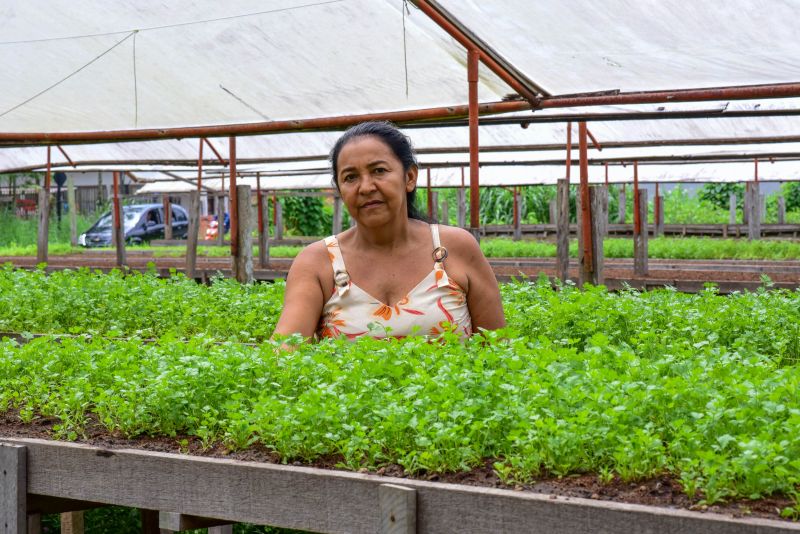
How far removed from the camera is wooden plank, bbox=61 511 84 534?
5.35m

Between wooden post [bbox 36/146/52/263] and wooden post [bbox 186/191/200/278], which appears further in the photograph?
wooden post [bbox 36/146/52/263]

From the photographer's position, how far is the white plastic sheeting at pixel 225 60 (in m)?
8.71

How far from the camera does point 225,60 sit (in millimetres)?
9555

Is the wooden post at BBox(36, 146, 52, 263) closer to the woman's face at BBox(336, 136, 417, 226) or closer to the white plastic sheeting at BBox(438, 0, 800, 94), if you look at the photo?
the white plastic sheeting at BBox(438, 0, 800, 94)

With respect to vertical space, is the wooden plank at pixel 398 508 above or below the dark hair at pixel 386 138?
below

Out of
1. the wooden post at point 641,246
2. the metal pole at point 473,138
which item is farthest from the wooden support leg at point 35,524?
the wooden post at point 641,246

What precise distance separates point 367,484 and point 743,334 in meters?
2.49

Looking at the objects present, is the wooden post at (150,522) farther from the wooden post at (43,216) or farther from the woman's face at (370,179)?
the wooden post at (43,216)

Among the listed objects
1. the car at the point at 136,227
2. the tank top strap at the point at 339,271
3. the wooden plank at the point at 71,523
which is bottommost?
the wooden plank at the point at 71,523

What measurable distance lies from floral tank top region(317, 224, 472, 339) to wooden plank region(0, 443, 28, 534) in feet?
4.72

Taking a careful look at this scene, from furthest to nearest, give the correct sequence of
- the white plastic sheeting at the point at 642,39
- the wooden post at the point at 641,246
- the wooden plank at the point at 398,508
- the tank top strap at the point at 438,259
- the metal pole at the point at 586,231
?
the wooden post at the point at 641,246 → the metal pole at the point at 586,231 → the white plastic sheeting at the point at 642,39 → the tank top strap at the point at 438,259 → the wooden plank at the point at 398,508

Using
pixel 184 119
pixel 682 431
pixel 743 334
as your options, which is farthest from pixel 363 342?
pixel 184 119

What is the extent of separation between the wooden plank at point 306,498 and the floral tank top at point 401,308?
4.31 ft

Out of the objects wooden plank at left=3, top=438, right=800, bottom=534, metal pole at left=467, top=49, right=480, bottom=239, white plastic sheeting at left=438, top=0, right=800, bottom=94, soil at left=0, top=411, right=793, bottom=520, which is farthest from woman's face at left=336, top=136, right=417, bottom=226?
white plastic sheeting at left=438, top=0, right=800, bottom=94
